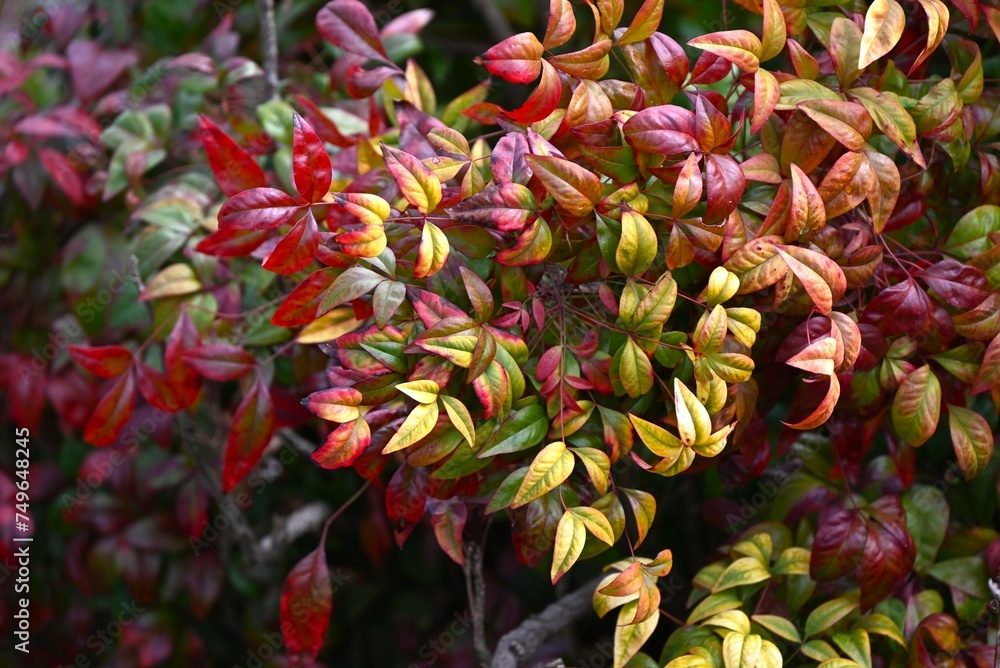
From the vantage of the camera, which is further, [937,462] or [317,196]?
[937,462]

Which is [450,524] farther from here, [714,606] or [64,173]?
[64,173]

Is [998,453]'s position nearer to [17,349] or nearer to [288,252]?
[288,252]

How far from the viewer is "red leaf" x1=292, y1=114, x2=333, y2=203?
0.74m

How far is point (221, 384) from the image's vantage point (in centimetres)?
154

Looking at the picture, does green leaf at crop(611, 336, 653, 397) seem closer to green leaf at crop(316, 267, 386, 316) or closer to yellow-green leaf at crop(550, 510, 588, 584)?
yellow-green leaf at crop(550, 510, 588, 584)

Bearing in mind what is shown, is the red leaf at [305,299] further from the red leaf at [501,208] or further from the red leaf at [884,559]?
the red leaf at [884,559]

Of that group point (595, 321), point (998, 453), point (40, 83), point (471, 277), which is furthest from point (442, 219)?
point (40, 83)

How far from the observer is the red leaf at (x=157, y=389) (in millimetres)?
1018

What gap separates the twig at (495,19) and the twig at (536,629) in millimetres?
1135

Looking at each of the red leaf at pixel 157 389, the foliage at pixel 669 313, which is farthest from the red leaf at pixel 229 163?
the red leaf at pixel 157 389

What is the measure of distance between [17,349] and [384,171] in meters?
1.03

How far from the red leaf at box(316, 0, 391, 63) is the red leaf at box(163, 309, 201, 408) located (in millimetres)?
398

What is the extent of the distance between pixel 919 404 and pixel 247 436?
72 centimetres

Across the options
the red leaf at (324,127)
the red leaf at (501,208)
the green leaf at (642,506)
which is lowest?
the green leaf at (642,506)
